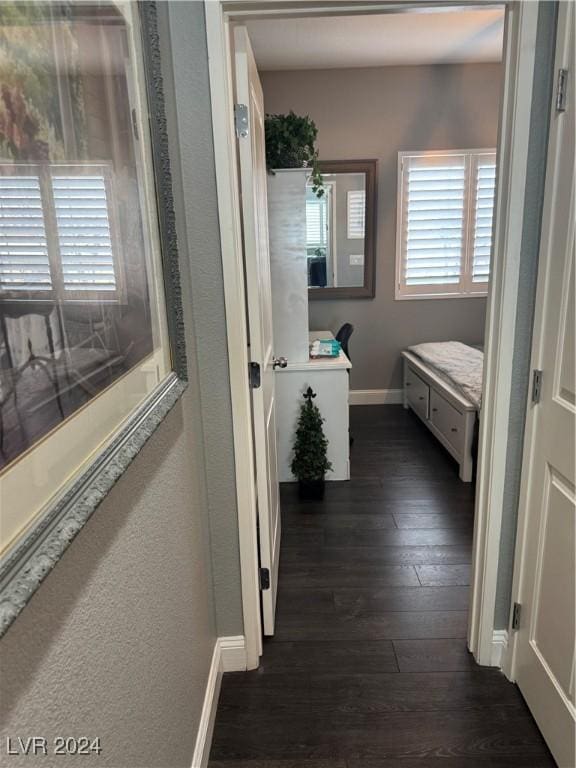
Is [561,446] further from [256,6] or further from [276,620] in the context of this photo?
[256,6]

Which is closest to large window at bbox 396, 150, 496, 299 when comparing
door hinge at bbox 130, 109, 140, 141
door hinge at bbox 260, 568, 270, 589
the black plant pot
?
the black plant pot

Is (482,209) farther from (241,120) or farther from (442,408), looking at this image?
(241,120)

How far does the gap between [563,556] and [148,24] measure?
176cm

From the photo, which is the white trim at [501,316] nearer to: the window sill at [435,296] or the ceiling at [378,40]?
the ceiling at [378,40]

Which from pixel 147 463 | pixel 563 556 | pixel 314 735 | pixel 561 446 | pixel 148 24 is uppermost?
pixel 148 24

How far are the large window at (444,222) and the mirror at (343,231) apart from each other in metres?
0.29

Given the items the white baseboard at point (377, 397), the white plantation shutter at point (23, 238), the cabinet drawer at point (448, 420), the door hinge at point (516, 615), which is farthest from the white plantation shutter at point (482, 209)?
the white plantation shutter at point (23, 238)

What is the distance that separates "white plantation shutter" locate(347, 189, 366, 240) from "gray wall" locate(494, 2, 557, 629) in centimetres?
321

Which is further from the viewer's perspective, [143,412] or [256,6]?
[256,6]

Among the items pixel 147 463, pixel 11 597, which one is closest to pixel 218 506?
pixel 147 463

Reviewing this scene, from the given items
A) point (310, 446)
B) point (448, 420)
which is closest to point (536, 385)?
point (310, 446)

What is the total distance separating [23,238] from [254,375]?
1.16 metres

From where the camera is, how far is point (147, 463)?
1082mm

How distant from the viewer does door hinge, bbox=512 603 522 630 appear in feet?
5.58
